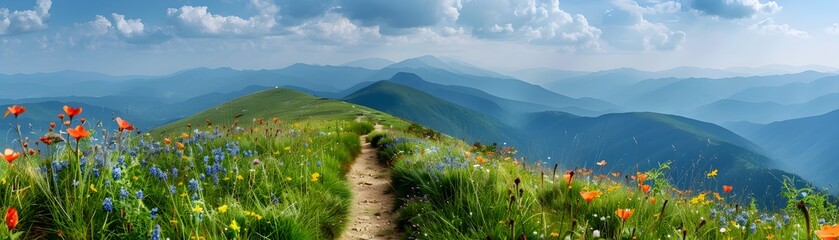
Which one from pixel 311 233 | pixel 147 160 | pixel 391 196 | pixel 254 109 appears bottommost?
pixel 254 109

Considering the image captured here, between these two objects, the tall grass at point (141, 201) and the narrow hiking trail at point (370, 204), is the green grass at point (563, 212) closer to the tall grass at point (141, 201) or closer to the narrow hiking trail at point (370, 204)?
the narrow hiking trail at point (370, 204)

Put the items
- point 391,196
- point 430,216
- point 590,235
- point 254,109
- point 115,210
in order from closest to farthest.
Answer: point 115,210, point 590,235, point 430,216, point 391,196, point 254,109

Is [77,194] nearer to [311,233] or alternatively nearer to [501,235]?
[311,233]

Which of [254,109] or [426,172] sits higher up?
[426,172]

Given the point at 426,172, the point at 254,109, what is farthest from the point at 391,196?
the point at 254,109

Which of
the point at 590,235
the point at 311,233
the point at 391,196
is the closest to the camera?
the point at 590,235

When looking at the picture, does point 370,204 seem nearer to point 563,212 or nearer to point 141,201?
point 141,201

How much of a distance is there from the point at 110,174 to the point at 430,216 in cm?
371

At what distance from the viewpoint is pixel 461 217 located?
6.26 metres

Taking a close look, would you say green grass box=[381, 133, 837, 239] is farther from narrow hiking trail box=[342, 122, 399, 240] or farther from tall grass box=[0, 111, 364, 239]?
tall grass box=[0, 111, 364, 239]

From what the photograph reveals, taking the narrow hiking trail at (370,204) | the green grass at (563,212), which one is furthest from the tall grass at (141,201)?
the green grass at (563,212)

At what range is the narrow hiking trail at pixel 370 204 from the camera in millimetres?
7379

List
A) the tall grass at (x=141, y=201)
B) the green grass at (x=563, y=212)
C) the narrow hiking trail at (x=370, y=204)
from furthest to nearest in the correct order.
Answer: the narrow hiking trail at (x=370, y=204)
the green grass at (x=563, y=212)
the tall grass at (x=141, y=201)

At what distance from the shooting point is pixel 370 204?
29.9ft
